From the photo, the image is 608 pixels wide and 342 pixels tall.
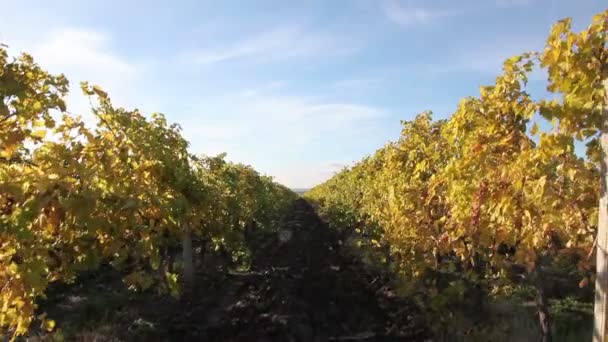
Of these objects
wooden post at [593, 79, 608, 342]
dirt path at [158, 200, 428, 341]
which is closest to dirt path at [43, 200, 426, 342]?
dirt path at [158, 200, 428, 341]

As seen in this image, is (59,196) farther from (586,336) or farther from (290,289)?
(290,289)

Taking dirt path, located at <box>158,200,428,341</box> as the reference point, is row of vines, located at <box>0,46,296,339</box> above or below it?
above

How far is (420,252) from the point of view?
7898 millimetres

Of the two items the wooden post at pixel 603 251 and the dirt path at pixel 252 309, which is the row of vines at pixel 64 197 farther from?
the dirt path at pixel 252 309

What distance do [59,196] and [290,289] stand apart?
796cm

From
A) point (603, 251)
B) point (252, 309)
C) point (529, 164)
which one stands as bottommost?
point (252, 309)

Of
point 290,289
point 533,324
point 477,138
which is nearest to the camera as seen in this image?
point 477,138

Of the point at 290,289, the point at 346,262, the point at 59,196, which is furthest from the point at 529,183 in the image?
the point at 346,262

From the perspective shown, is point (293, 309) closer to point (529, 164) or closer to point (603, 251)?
point (529, 164)

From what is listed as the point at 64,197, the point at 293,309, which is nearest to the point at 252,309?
the point at 293,309

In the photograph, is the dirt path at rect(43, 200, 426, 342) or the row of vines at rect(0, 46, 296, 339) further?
the dirt path at rect(43, 200, 426, 342)

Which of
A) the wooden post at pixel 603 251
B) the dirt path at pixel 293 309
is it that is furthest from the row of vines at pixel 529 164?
the dirt path at pixel 293 309

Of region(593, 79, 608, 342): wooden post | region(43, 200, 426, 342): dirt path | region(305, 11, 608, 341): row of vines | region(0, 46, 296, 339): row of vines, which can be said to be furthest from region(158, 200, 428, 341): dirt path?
region(593, 79, 608, 342): wooden post

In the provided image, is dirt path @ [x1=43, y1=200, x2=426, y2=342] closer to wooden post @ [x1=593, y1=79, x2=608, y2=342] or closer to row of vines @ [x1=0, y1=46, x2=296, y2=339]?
row of vines @ [x1=0, y1=46, x2=296, y2=339]
